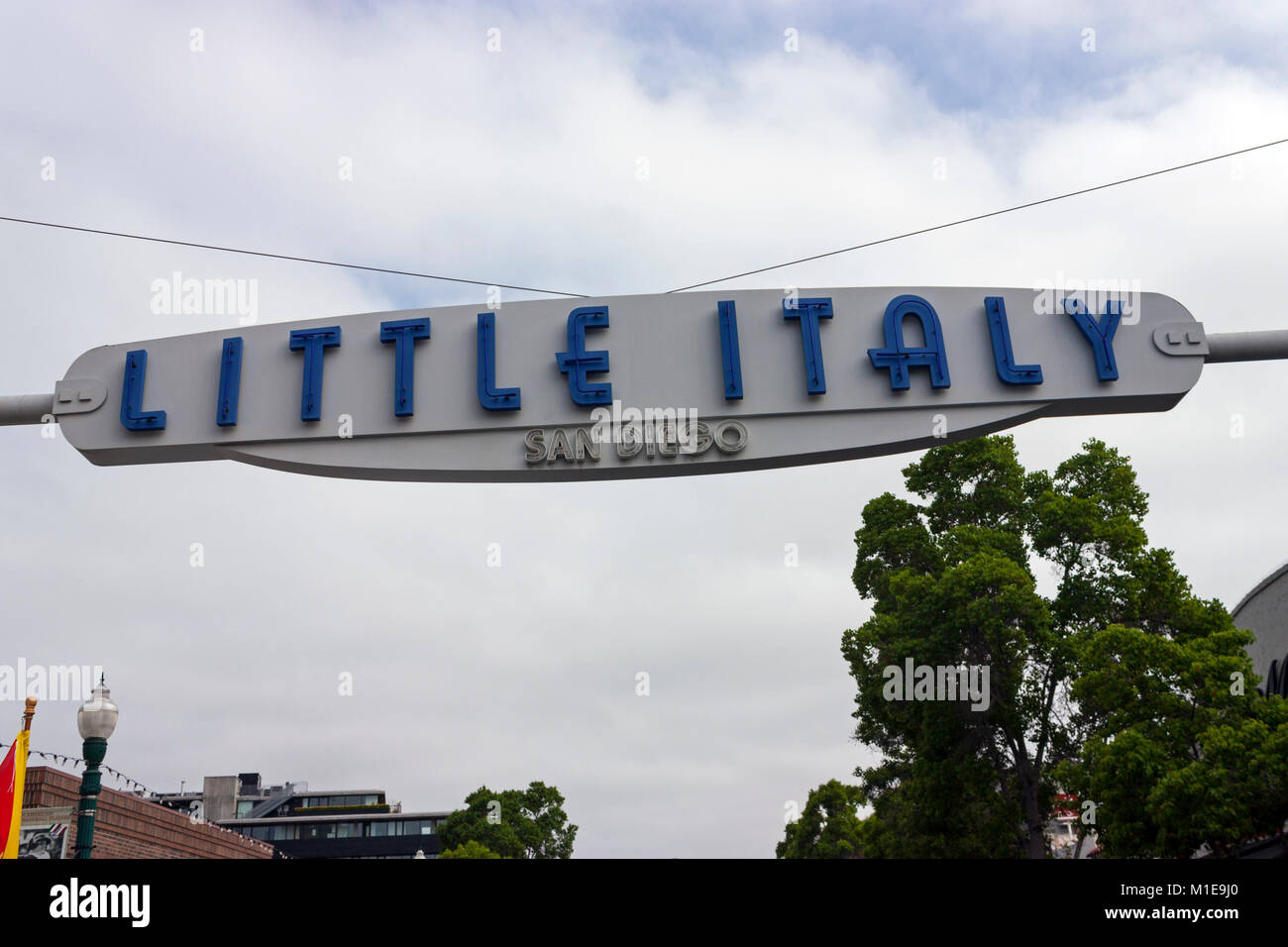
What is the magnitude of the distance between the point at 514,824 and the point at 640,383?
147ft

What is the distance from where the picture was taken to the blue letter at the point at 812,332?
652cm

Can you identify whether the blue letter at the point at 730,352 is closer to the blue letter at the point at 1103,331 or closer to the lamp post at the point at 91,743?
the blue letter at the point at 1103,331

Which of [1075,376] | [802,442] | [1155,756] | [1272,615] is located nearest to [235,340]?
[802,442]

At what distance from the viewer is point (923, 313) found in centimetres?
669

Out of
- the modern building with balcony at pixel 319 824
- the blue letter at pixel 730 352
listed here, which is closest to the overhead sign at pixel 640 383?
the blue letter at pixel 730 352

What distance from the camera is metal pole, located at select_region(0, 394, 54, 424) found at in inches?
241

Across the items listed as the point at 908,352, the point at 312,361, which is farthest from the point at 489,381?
the point at 908,352

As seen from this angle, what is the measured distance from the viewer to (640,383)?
21.6ft

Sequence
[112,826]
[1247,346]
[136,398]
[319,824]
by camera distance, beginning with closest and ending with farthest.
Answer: [1247,346] < [136,398] < [112,826] < [319,824]
